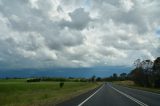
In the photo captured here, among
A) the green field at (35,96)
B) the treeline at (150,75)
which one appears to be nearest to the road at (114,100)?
the green field at (35,96)

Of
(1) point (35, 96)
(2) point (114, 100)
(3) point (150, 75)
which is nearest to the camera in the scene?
(2) point (114, 100)

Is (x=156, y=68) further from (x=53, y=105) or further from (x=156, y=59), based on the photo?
(x=53, y=105)

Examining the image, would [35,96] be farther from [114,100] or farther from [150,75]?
[150,75]

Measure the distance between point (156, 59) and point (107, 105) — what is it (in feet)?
314

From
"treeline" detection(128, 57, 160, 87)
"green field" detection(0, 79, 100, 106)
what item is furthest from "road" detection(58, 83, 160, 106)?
"treeline" detection(128, 57, 160, 87)

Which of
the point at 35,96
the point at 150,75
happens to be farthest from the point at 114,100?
the point at 150,75

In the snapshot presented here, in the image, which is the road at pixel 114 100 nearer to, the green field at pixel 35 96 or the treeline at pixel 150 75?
the green field at pixel 35 96

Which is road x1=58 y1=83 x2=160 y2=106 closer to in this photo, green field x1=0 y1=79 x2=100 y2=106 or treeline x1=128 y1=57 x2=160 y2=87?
green field x1=0 y1=79 x2=100 y2=106

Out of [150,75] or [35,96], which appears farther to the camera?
[150,75]

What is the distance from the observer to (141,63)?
13600cm

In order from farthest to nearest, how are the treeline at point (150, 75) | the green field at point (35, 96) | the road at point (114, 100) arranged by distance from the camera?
the treeline at point (150, 75) → the green field at point (35, 96) → the road at point (114, 100)

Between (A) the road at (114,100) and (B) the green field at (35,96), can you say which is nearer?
(A) the road at (114,100)

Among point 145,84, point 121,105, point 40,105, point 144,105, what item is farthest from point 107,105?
point 145,84

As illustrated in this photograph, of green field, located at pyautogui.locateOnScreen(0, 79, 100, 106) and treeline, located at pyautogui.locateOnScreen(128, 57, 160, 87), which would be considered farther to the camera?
treeline, located at pyautogui.locateOnScreen(128, 57, 160, 87)
